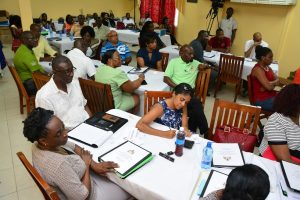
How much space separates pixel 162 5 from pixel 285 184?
8.51m

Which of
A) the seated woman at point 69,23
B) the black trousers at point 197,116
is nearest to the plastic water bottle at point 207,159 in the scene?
the black trousers at point 197,116

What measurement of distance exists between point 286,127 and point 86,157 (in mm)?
1483

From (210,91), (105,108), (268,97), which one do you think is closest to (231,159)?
(105,108)

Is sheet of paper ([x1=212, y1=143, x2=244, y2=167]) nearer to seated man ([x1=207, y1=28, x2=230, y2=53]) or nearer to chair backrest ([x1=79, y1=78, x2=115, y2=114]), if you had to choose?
chair backrest ([x1=79, y1=78, x2=115, y2=114])

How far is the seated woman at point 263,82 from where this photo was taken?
10.0 feet

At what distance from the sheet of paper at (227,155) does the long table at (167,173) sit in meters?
0.08

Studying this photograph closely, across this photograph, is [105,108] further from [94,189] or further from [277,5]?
[277,5]

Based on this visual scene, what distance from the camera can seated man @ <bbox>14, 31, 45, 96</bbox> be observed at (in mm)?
3258

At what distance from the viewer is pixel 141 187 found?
1.43m

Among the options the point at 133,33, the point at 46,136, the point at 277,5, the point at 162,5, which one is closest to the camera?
the point at 46,136

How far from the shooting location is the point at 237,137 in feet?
6.66

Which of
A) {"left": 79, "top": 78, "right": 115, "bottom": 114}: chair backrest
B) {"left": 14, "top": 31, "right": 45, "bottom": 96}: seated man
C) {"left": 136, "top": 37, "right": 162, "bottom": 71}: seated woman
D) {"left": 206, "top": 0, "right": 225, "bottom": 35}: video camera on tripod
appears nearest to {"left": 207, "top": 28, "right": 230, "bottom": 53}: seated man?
{"left": 206, "top": 0, "right": 225, "bottom": 35}: video camera on tripod

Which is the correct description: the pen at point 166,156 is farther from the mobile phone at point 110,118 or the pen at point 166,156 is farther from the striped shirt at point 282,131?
the striped shirt at point 282,131

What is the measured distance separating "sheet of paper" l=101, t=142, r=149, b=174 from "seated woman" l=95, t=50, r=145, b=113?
44.9 inches
